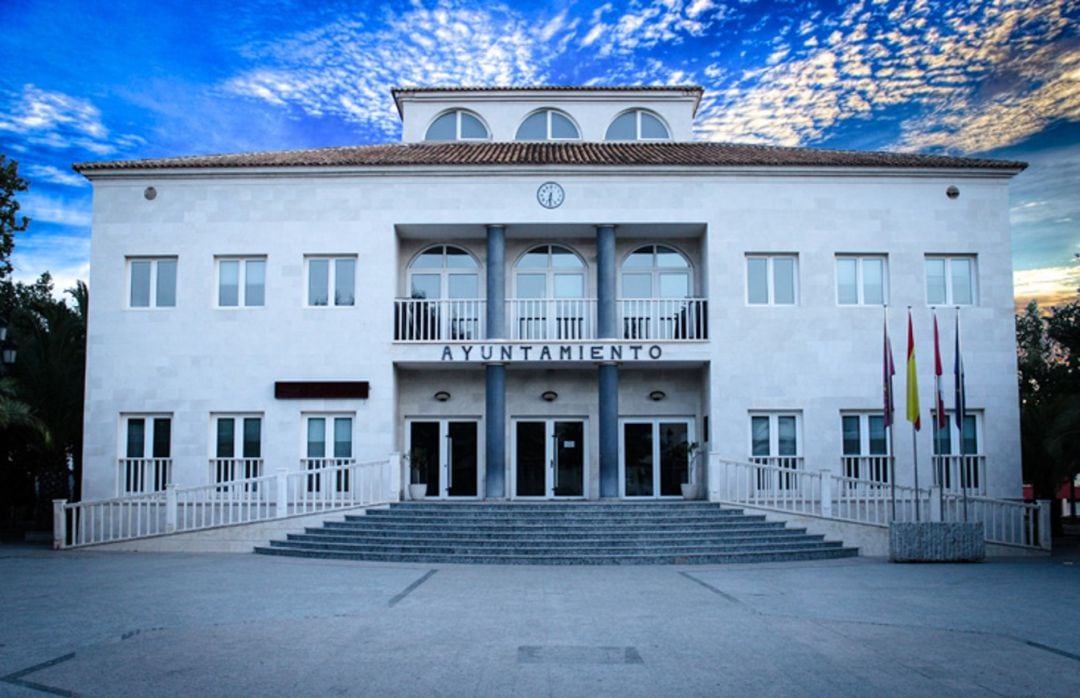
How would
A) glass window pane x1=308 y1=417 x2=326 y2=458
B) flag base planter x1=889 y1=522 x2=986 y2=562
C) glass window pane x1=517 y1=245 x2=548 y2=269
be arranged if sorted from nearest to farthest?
flag base planter x1=889 y1=522 x2=986 y2=562, glass window pane x1=308 y1=417 x2=326 y2=458, glass window pane x1=517 y1=245 x2=548 y2=269

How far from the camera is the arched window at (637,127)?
90.7 ft

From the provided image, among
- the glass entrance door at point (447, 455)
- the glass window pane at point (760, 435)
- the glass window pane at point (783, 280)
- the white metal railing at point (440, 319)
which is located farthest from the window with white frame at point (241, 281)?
the glass window pane at point (783, 280)

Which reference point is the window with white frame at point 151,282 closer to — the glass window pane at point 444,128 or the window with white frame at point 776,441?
the glass window pane at point 444,128

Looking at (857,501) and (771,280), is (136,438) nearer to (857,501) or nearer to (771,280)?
(771,280)

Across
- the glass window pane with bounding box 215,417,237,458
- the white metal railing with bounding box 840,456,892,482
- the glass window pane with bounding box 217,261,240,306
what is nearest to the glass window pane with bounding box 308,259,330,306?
the glass window pane with bounding box 217,261,240,306

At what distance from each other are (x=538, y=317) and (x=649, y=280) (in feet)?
10.0

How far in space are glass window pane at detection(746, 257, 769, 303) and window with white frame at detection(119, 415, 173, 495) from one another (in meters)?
14.1

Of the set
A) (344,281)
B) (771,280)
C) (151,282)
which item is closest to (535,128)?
(344,281)

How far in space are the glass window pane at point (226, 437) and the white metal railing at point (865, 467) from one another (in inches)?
559

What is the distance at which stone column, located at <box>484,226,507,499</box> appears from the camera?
22.1m

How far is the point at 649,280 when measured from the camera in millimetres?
24219

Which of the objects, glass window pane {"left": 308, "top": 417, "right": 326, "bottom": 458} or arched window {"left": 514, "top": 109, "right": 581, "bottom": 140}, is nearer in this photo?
glass window pane {"left": 308, "top": 417, "right": 326, "bottom": 458}

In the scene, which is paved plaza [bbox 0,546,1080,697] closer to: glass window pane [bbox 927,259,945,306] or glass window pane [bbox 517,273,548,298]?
glass window pane [bbox 927,259,945,306]

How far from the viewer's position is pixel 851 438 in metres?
22.1
